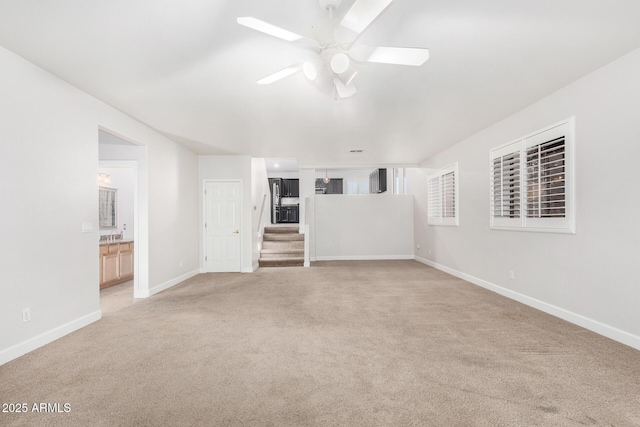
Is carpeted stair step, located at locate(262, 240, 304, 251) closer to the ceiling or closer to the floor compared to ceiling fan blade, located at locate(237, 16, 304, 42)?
closer to the floor

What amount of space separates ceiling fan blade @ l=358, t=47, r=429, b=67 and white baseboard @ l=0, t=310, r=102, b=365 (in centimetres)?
368

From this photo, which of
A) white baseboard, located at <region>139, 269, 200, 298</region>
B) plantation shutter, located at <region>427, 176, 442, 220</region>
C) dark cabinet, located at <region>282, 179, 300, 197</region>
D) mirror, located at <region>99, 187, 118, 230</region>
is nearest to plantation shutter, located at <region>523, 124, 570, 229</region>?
plantation shutter, located at <region>427, 176, 442, 220</region>

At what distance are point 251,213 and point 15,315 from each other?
427 centimetres

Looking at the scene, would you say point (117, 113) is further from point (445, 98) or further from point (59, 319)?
Answer: point (445, 98)

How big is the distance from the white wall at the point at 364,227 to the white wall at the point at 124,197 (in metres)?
4.60

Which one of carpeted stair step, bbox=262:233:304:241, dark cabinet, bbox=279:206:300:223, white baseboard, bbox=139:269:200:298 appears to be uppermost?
dark cabinet, bbox=279:206:300:223

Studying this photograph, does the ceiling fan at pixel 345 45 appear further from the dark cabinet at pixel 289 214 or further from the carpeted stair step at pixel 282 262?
the dark cabinet at pixel 289 214

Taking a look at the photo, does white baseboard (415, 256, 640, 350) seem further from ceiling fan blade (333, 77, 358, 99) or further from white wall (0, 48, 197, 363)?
white wall (0, 48, 197, 363)

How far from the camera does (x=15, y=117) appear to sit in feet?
8.52

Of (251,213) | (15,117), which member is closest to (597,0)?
(15,117)

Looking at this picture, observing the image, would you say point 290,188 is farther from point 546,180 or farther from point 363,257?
point 546,180

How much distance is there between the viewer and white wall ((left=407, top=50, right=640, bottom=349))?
2654 mm

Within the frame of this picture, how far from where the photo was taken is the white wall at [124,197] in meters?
6.40

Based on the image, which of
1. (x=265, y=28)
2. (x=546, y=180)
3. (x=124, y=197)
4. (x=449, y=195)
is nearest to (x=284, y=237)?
(x=124, y=197)
